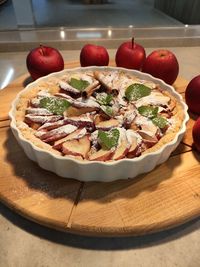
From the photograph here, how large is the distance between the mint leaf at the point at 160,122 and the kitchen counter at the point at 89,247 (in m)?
0.28

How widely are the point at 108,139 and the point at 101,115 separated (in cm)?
16

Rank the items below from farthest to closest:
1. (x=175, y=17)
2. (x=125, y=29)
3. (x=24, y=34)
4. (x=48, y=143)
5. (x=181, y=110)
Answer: (x=175, y=17)
(x=125, y=29)
(x=24, y=34)
(x=181, y=110)
(x=48, y=143)

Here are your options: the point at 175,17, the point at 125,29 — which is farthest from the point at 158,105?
the point at 175,17

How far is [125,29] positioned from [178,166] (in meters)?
1.22

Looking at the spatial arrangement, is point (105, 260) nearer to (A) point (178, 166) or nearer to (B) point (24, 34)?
(A) point (178, 166)

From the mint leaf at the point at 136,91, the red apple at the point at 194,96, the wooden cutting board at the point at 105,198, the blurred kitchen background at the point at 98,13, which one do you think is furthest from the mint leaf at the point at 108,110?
the blurred kitchen background at the point at 98,13

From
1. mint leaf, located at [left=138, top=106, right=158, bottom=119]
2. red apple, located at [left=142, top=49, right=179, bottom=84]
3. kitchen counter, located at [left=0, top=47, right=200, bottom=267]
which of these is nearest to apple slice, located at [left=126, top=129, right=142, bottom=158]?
mint leaf, located at [left=138, top=106, right=158, bottom=119]

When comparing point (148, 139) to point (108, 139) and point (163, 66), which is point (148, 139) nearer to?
point (108, 139)

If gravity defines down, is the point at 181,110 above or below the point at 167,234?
above

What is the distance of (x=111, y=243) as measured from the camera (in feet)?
2.17

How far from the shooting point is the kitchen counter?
623 mm

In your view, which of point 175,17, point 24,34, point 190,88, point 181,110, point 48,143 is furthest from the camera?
point 175,17

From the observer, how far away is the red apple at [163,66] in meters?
1.10

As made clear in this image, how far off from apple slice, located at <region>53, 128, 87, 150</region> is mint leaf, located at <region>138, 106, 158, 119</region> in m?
0.20
